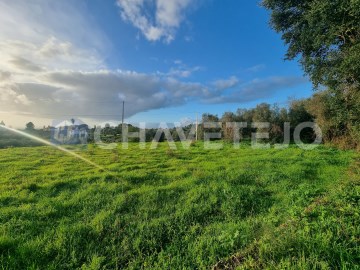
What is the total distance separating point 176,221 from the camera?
21.0 feet

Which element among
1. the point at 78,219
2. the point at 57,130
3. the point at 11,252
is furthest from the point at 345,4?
the point at 57,130

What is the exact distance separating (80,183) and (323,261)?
28.0 ft

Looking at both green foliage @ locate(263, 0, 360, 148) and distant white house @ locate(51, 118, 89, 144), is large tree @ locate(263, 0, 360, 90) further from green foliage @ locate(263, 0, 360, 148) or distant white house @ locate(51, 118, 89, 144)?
distant white house @ locate(51, 118, 89, 144)

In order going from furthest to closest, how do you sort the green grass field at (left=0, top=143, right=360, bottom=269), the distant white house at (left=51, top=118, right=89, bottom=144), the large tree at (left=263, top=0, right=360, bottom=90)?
1. the distant white house at (left=51, top=118, right=89, bottom=144)
2. the large tree at (left=263, top=0, right=360, bottom=90)
3. the green grass field at (left=0, top=143, right=360, bottom=269)

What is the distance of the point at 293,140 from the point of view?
27797 millimetres

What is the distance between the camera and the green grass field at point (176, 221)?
4332 mm

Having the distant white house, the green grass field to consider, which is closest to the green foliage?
the green grass field

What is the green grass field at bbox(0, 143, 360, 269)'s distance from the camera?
4.33 meters

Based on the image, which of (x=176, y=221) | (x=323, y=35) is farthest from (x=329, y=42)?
(x=176, y=221)

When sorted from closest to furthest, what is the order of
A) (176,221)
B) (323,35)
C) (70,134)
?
(176,221) < (323,35) < (70,134)

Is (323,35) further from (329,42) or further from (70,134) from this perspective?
(70,134)

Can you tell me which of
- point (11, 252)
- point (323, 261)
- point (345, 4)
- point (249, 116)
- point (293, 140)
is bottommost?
point (11, 252)

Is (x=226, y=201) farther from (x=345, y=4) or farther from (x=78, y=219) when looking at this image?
(x=345, y=4)

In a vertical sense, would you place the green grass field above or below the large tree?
below
